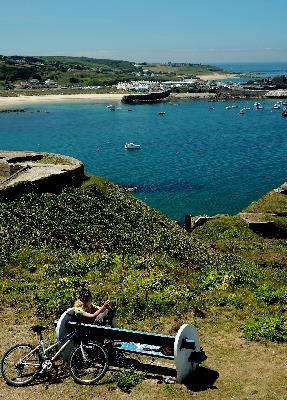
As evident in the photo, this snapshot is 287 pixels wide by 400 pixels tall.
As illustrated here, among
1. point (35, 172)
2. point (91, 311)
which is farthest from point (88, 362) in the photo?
point (35, 172)

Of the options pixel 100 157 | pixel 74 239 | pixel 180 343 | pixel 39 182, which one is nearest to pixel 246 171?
pixel 100 157

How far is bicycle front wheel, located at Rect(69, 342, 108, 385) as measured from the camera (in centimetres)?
1039

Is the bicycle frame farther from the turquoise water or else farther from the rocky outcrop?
the turquoise water

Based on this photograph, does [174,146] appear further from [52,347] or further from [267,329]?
[52,347]

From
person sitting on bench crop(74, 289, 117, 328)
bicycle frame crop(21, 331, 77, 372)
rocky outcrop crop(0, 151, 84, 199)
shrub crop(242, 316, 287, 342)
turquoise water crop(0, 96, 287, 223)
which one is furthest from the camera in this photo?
turquoise water crop(0, 96, 287, 223)

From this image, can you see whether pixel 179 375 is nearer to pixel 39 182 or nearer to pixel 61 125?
pixel 39 182

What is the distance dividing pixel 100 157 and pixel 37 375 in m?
80.3

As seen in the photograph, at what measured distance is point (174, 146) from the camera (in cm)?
10256

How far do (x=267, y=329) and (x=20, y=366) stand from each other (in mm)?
5764

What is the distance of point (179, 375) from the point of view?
33.6ft

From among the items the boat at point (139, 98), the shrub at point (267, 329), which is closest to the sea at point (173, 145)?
the boat at point (139, 98)

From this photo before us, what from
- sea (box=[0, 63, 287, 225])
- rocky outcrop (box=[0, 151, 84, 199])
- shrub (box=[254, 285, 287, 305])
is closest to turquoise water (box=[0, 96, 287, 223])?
sea (box=[0, 63, 287, 225])

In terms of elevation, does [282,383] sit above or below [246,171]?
above

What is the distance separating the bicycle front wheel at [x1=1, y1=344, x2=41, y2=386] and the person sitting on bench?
120 cm
